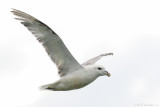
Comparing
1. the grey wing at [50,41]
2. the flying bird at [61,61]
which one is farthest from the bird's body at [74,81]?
the grey wing at [50,41]

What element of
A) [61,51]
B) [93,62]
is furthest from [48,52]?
[93,62]

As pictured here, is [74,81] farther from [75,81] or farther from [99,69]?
[99,69]

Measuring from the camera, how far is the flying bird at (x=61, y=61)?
2617cm

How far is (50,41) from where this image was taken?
26375mm

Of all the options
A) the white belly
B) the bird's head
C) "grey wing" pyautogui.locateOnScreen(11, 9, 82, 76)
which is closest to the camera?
"grey wing" pyautogui.locateOnScreen(11, 9, 82, 76)

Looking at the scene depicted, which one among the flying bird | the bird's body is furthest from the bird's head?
the bird's body

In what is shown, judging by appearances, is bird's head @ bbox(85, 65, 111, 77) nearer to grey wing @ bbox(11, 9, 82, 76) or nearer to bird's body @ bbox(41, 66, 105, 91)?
bird's body @ bbox(41, 66, 105, 91)

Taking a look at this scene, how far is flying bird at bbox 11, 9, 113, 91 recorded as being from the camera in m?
A: 26.2

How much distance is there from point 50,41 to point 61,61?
0.94 metres

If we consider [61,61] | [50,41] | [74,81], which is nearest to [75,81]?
[74,81]

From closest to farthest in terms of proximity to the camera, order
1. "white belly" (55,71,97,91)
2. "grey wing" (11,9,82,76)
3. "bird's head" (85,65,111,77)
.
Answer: "grey wing" (11,9,82,76), "white belly" (55,71,97,91), "bird's head" (85,65,111,77)

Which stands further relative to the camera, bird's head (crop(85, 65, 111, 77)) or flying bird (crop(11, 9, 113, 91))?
bird's head (crop(85, 65, 111, 77))

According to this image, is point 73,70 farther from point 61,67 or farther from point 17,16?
point 17,16

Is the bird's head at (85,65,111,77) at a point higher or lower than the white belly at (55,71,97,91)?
higher
